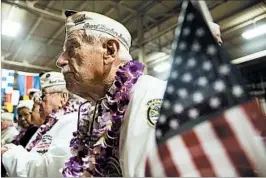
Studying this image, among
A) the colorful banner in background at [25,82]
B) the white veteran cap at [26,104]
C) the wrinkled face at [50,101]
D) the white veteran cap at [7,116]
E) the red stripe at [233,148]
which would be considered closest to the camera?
the red stripe at [233,148]

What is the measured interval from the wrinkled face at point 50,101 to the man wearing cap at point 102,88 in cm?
80

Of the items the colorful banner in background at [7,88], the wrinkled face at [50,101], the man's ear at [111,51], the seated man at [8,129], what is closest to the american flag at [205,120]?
the man's ear at [111,51]

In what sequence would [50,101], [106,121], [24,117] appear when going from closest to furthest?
[106,121]
[50,101]
[24,117]

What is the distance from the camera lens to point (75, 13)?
1240 millimetres

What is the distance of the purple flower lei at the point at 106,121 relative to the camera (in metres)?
1.00

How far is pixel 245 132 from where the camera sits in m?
0.56

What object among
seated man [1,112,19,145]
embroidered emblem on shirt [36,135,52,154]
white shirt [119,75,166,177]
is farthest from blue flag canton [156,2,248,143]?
seated man [1,112,19,145]

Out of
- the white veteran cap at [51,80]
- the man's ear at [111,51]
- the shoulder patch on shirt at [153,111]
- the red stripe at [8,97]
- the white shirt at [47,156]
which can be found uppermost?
the red stripe at [8,97]

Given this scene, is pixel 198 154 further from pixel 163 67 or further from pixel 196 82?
pixel 163 67

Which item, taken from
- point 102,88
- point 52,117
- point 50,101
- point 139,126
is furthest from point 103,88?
point 50,101

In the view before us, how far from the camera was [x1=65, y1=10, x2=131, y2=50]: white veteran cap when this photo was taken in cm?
115

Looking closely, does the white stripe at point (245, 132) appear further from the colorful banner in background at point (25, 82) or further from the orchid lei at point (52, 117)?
the colorful banner in background at point (25, 82)

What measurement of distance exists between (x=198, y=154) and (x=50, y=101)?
1589 millimetres

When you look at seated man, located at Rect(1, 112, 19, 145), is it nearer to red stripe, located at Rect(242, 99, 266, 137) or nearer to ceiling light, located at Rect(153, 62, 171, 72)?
ceiling light, located at Rect(153, 62, 171, 72)
